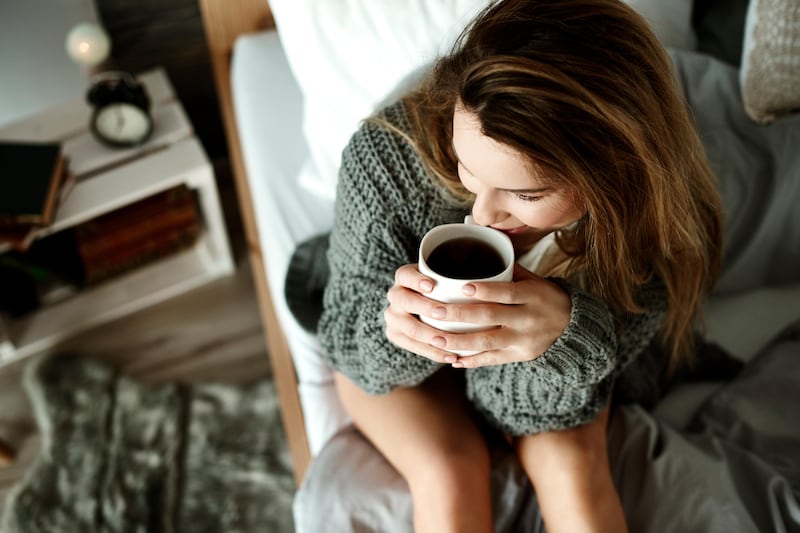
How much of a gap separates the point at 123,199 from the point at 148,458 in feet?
1.72

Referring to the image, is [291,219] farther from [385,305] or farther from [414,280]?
[414,280]

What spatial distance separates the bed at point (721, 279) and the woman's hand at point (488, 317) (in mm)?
271

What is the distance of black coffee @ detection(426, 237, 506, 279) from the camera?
26.9 inches

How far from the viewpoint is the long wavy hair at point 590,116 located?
604 mm

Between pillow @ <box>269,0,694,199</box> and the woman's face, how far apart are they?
0.31 m

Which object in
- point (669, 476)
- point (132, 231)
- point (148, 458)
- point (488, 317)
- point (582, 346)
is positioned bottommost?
point (148, 458)

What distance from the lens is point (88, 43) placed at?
1.26 m

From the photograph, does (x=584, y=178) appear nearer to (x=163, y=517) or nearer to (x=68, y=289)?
(x=163, y=517)

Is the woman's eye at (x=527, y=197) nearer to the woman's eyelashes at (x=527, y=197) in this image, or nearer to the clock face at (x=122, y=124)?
the woman's eyelashes at (x=527, y=197)

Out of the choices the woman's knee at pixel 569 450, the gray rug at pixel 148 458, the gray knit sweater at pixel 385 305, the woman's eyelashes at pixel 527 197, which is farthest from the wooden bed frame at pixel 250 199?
the woman's eyelashes at pixel 527 197

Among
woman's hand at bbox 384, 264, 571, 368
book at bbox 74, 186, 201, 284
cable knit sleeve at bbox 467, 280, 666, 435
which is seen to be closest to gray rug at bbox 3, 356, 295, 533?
book at bbox 74, 186, 201, 284

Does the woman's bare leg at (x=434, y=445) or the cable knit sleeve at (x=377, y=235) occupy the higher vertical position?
the cable knit sleeve at (x=377, y=235)

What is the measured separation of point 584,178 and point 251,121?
808mm

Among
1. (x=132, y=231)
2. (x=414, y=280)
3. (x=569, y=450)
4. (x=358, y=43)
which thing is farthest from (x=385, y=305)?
(x=132, y=231)
